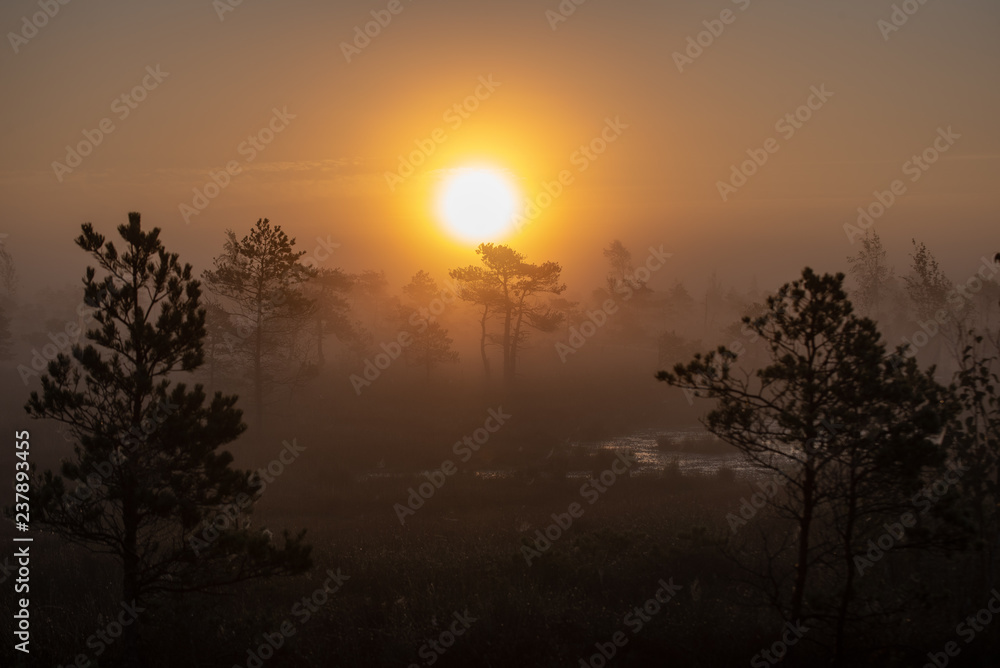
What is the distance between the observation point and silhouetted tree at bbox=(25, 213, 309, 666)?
30.1 feet

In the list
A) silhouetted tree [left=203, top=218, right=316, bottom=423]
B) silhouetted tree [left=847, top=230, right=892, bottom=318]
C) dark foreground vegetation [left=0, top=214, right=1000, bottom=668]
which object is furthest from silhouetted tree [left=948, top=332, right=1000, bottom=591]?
silhouetted tree [left=847, top=230, right=892, bottom=318]

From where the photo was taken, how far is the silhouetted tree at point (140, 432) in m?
9.18

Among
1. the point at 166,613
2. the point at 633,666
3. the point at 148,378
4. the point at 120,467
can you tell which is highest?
the point at 633,666

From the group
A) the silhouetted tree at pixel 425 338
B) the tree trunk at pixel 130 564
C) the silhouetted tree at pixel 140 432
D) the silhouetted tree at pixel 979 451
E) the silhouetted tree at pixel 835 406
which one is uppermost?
the silhouetted tree at pixel 979 451

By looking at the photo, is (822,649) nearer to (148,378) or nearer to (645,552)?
(645,552)

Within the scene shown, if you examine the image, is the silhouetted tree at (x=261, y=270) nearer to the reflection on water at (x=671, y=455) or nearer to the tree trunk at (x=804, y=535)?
the reflection on water at (x=671, y=455)

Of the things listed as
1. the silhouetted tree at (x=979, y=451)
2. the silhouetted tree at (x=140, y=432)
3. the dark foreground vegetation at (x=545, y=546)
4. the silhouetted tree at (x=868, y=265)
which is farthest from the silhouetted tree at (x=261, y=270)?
the silhouetted tree at (x=868, y=265)

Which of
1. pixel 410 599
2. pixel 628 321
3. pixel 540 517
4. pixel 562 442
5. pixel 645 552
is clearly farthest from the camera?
pixel 628 321

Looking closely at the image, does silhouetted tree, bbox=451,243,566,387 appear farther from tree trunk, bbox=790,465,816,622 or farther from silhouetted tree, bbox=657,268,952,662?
tree trunk, bbox=790,465,816,622

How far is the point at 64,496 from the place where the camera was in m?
9.12

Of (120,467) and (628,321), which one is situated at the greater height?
(628,321)

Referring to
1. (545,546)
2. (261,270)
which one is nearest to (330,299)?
(261,270)

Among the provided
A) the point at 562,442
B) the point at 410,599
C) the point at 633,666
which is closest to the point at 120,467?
the point at 410,599

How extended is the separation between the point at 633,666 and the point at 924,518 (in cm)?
679
